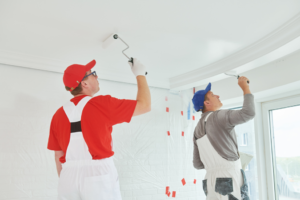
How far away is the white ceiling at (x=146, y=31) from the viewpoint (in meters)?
1.85

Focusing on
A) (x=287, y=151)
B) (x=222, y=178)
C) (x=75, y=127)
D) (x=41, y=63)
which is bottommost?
(x=222, y=178)

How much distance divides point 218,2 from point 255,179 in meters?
2.30

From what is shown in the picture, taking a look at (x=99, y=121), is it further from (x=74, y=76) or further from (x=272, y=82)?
(x=272, y=82)

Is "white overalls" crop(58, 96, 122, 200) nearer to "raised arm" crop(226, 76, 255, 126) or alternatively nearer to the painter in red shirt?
the painter in red shirt

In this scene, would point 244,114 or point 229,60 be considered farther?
point 229,60

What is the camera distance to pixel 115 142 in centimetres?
305

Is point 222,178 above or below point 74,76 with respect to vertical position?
below

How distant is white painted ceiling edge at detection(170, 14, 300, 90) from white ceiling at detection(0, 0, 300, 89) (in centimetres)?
1

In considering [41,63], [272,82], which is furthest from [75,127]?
[272,82]

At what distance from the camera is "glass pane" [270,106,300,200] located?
2.68m

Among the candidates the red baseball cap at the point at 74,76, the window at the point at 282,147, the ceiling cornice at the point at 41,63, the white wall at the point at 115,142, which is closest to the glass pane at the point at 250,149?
the window at the point at 282,147

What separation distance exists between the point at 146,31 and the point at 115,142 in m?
1.47

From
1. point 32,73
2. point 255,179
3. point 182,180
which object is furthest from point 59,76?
point 255,179

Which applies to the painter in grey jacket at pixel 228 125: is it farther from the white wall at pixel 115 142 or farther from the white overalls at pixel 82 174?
the white wall at pixel 115 142
